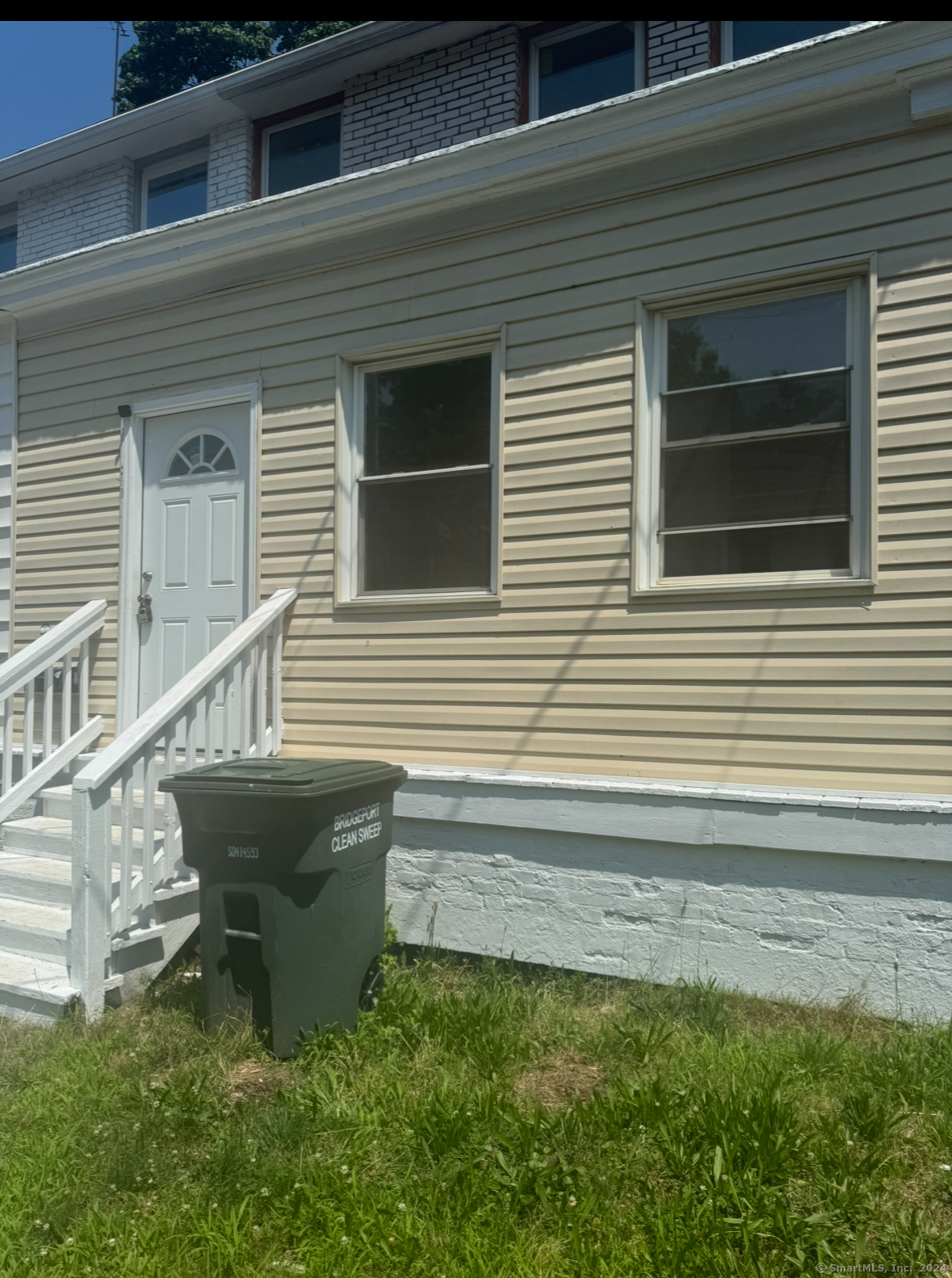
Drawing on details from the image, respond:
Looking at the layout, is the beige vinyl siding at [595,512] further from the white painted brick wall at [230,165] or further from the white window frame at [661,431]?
the white painted brick wall at [230,165]

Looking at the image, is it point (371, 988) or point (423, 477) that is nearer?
point (371, 988)

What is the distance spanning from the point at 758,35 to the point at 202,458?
5.48 m

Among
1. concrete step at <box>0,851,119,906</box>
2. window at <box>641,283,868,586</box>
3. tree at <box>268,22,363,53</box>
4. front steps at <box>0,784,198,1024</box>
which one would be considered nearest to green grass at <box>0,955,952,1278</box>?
front steps at <box>0,784,198,1024</box>

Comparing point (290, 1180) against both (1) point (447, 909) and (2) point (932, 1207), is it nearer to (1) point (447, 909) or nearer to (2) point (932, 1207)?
(2) point (932, 1207)

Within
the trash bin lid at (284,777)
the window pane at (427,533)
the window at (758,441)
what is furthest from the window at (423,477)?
the trash bin lid at (284,777)

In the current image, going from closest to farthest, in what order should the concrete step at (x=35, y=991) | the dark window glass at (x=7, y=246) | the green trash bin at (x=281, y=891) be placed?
1. the green trash bin at (x=281, y=891)
2. the concrete step at (x=35, y=991)
3. the dark window glass at (x=7, y=246)

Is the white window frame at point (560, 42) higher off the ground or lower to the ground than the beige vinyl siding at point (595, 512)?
higher

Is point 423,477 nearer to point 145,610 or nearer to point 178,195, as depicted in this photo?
point 145,610

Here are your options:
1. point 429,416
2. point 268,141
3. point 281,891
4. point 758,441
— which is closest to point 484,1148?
point 281,891

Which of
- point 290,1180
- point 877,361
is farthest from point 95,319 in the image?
point 290,1180

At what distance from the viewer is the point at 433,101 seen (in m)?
9.40

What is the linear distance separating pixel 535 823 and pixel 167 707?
1866 millimetres

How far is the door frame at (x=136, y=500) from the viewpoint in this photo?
6.34m

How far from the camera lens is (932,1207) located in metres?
2.82
